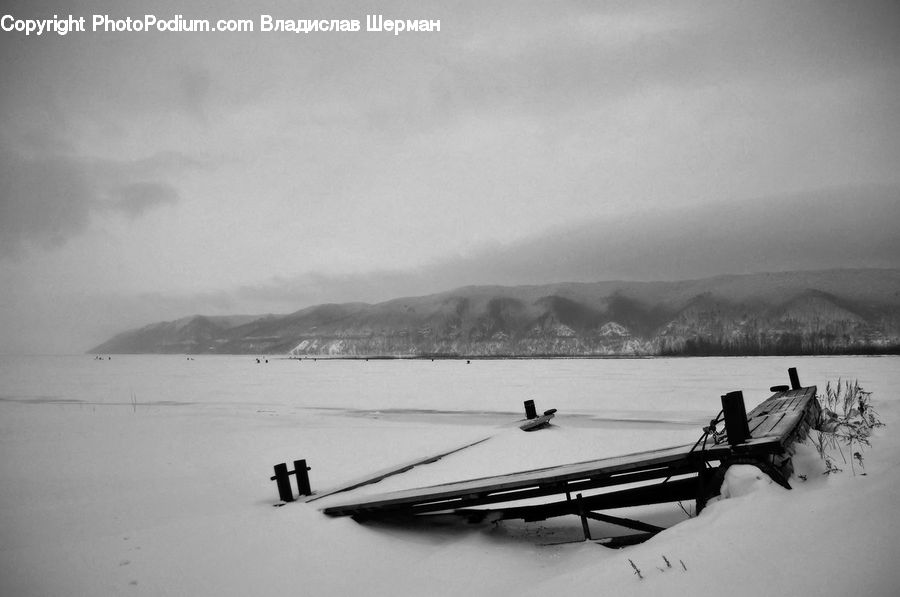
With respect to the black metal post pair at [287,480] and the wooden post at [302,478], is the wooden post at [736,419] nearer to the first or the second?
the black metal post pair at [287,480]

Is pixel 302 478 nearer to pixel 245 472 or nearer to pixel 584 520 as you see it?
pixel 245 472

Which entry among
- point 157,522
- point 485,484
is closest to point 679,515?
point 485,484

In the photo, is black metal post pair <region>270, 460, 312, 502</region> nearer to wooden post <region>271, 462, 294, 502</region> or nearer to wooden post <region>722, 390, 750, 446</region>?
wooden post <region>271, 462, 294, 502</region>

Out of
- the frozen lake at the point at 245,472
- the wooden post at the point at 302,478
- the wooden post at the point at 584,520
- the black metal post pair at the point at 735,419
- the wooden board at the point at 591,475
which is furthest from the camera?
the wooden post at the point at 302,478

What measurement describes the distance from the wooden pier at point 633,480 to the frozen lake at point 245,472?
428 millimetres

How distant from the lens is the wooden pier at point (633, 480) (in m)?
6.09

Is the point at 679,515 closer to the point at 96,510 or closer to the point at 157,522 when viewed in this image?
the point at 157,522

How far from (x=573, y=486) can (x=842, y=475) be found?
9.82ft

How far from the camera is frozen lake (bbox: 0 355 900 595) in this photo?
6957 mm

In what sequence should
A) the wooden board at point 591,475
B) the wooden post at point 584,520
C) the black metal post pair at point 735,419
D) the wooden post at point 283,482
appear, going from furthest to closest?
the wooden post at point 283,482 → the wooden post at point 584,520 → the wooden board at point 591,475 → the black metal post pair at point 735,419

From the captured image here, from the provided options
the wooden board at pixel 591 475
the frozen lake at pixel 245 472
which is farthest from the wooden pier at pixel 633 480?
the frozen lake at pixel 245 472

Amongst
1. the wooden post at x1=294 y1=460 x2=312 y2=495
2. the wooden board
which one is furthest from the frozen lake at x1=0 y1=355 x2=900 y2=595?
the wooden post at x1=294 y1=460 x2=312 y2=495

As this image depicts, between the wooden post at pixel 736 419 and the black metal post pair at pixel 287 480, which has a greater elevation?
the wooden post at pixel 736 419

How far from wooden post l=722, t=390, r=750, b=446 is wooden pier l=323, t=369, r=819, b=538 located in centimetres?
1
